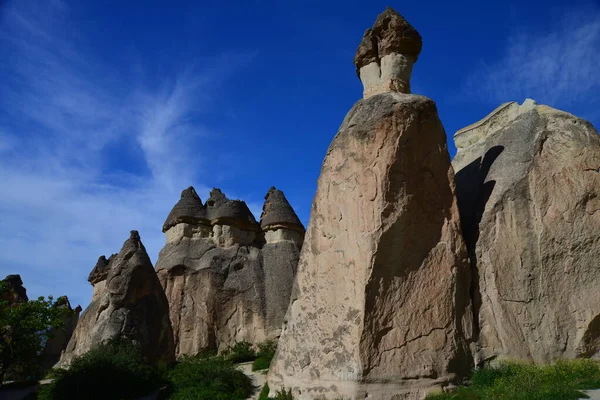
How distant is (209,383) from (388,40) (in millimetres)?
9019

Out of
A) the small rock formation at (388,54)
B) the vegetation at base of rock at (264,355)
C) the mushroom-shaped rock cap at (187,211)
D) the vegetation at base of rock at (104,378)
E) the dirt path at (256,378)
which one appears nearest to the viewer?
the small rock formation at (388,54)

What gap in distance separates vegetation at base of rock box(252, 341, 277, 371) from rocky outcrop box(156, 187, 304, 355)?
3.66 feet

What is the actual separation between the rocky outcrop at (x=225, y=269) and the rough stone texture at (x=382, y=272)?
10652mm

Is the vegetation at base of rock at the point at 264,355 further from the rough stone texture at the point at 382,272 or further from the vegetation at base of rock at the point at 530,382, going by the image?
the vegetation at base of rock at the point at 530,382

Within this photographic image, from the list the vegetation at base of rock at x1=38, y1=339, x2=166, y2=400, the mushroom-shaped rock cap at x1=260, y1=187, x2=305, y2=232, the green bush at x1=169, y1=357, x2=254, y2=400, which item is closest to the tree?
the vegetation at base of rock at x1=38, y1=339, x2=166, y2=400

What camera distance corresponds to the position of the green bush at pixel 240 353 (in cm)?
1883

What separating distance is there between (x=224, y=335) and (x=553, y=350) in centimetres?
1394

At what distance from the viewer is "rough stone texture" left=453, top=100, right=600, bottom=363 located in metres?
10.1

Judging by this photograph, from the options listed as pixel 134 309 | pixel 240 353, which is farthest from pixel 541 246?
A: pixel 240 353

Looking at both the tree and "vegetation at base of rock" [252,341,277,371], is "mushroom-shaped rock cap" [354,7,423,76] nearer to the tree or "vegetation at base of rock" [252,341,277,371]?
"vegetation at base of rock" [252,341,277,371]

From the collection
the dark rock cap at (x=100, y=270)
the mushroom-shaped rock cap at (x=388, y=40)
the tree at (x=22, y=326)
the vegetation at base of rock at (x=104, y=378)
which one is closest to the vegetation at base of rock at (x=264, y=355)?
the vegetation at base of rock at (x=104, y=378)

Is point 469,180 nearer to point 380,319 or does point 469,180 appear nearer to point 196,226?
point 380,319

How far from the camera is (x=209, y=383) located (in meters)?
13.2

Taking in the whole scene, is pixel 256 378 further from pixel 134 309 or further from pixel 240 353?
pixel 240 353
